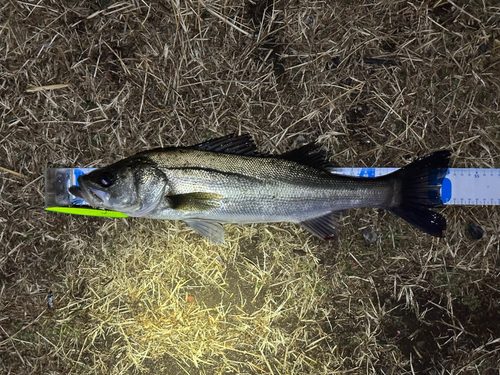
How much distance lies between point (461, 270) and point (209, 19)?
3.89m

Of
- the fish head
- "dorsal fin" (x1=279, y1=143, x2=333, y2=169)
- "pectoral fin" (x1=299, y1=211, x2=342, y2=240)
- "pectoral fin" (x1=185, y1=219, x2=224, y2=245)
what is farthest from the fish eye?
"pectoral fin" (x1=299, y1=211, x2=342, y2=240)

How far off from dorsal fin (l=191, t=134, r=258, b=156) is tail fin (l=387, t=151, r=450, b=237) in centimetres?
144

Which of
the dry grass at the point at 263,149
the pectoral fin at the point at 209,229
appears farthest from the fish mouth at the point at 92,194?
the pectoral fin at the point at 209,229

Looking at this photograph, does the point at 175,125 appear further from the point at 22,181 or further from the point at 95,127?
the point at 22,181

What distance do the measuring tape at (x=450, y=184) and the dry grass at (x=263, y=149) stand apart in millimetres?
120

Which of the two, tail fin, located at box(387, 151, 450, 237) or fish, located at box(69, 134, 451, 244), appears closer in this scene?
fish, located at box(69, 134, 451, 244)

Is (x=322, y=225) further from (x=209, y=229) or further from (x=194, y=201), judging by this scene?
(x=194, y=201)

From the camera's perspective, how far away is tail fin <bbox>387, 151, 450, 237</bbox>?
322cm

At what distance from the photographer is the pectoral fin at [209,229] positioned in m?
3.31

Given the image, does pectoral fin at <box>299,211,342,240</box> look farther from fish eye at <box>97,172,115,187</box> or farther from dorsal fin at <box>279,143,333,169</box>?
fish eye at <box>97,172,115,187</box>

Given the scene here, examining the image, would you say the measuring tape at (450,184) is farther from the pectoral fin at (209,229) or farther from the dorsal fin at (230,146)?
the pectoral fin at (209,229)

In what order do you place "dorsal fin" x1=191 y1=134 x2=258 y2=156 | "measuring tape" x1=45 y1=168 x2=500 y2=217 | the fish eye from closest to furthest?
the fish eye < "dorsal fin" x1=191 y1=134 x2=258 y2=156 < "measuring tape" x1=45 y1=168 x2=500 y2=217

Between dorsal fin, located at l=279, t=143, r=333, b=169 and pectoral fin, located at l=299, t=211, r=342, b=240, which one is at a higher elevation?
dorsal fin, located at l=279, t=143, r=333, b=169

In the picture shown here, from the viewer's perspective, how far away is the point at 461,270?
144 inches
